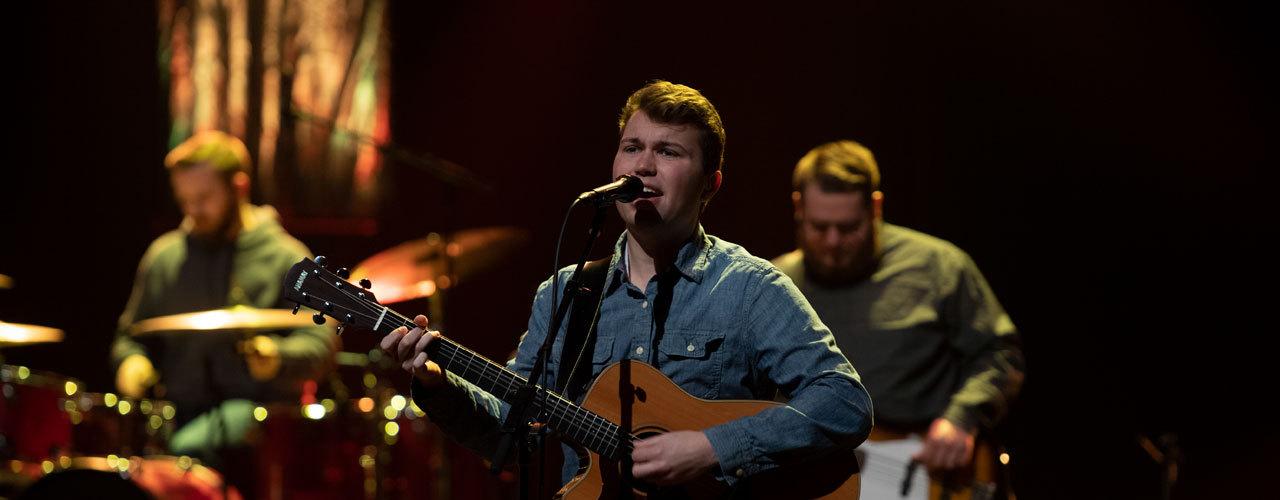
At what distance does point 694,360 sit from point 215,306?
4.38 meters

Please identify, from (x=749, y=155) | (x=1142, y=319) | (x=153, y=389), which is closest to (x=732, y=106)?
(x=749, y=155)

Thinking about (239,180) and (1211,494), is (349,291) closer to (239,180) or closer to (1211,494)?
(239,180)

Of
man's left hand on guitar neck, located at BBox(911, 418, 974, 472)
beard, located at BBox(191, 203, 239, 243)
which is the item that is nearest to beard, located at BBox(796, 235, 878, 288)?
man's left hand on guitar neck, located at BBox(911, 418, 974, 472)

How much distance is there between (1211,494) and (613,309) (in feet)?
15.1

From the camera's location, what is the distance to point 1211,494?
6.55 meters

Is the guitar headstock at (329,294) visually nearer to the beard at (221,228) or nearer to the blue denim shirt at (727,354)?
the blue denim shirt at (727,354)

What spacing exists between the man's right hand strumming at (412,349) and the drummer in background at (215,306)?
319 cm

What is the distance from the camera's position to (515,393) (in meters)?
3.21

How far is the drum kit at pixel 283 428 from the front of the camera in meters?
6.09

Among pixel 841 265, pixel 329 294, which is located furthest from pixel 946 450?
pixel 329 294

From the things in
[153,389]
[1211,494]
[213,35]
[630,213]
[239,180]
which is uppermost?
[630,213]

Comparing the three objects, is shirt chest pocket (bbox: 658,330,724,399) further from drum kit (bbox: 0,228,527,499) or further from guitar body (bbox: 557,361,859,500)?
drum kit (bbox: 0,228,527,499)

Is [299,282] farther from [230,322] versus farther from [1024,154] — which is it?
[1024,154]

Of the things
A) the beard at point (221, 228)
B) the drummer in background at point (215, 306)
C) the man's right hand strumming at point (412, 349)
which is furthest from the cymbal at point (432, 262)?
the man's right hand strumming at point (412, 349)
